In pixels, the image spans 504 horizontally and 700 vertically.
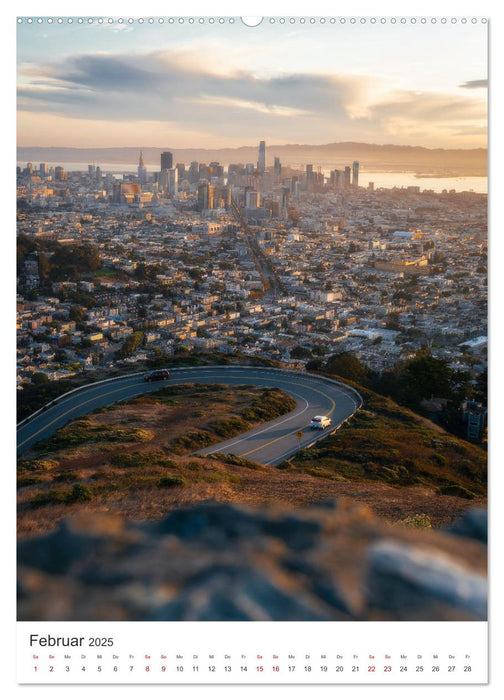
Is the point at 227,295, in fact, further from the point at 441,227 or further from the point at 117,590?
the point at 117,590

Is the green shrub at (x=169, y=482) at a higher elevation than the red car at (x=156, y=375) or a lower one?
lower

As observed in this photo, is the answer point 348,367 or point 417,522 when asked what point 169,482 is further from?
point 348,367

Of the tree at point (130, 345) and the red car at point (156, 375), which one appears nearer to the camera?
the tree at point (130, 345)

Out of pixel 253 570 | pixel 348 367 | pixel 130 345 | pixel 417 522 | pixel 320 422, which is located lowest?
pixel 253 570
